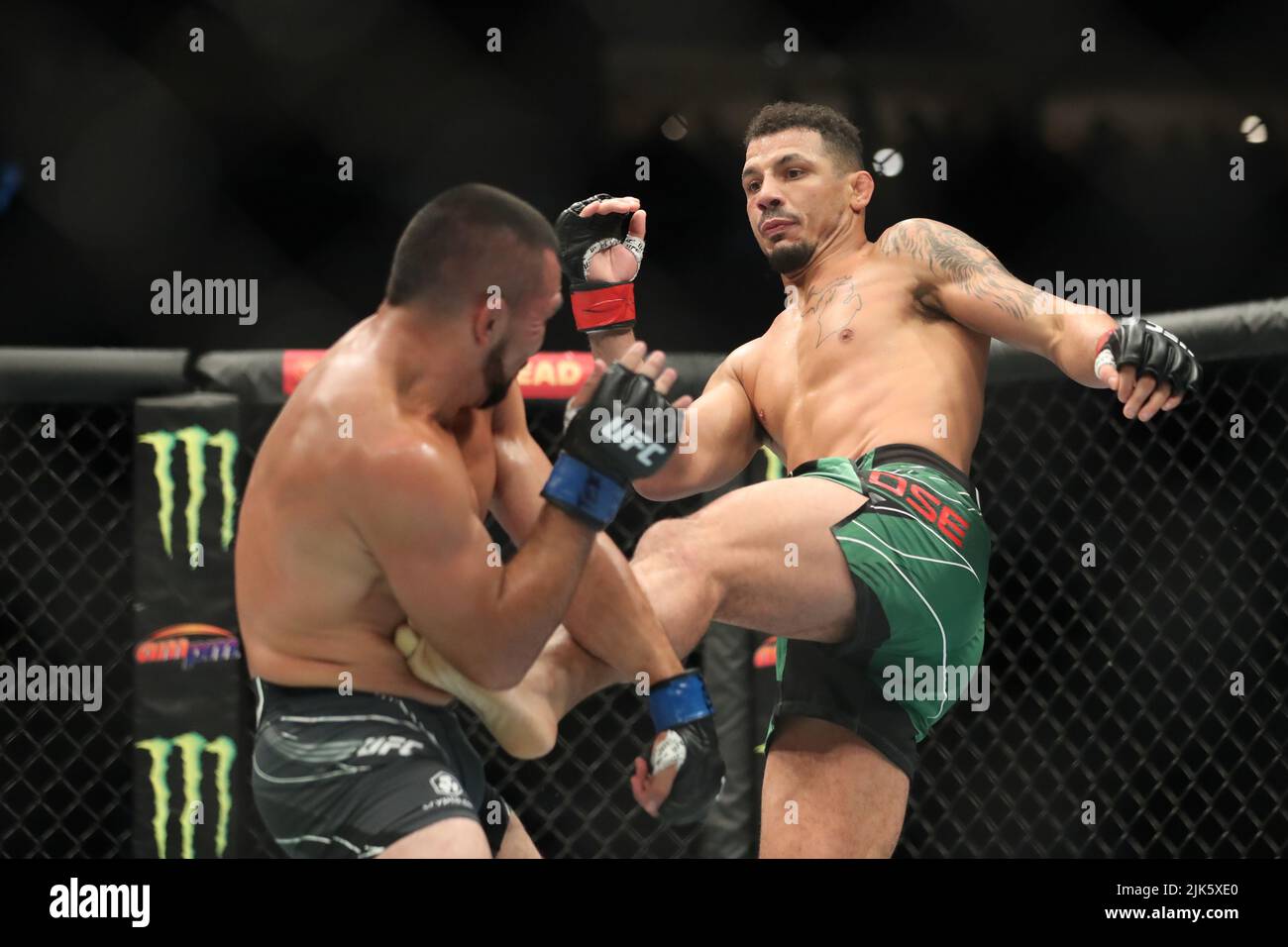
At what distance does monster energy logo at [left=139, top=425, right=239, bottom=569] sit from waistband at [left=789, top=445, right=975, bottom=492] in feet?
3.76

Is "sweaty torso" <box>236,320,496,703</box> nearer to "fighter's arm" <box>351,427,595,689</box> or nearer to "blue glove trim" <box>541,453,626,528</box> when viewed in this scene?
"fighter's arm" <box>351,427,595,689</box>

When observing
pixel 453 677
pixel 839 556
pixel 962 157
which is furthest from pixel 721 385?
pixel 962 157

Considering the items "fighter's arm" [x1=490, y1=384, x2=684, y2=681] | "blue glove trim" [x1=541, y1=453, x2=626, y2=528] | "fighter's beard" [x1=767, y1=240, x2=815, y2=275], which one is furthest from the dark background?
"blue glove trim" [x1=541, y1=453, x2=626, y2=528]

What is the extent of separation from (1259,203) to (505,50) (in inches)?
96.0

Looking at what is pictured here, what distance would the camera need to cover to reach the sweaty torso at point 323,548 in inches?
61.6

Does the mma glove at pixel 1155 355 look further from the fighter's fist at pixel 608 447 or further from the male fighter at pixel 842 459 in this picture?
the fighter's fist at pixel 608 447

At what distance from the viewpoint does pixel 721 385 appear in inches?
102

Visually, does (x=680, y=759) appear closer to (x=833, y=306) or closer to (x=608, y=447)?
(x=608, y=447)

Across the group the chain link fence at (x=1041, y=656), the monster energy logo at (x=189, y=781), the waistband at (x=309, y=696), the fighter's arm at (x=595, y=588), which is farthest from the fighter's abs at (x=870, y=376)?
the monster energy logo at (x=189, y=781)

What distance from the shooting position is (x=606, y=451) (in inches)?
Answer: 62.8

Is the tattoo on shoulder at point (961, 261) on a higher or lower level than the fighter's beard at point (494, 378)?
higher

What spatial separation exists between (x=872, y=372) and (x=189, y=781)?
4.88 ft

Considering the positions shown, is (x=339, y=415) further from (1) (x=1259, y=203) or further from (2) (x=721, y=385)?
(1) (x=1259, y=203)

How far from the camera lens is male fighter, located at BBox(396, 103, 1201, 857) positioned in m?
1.96
